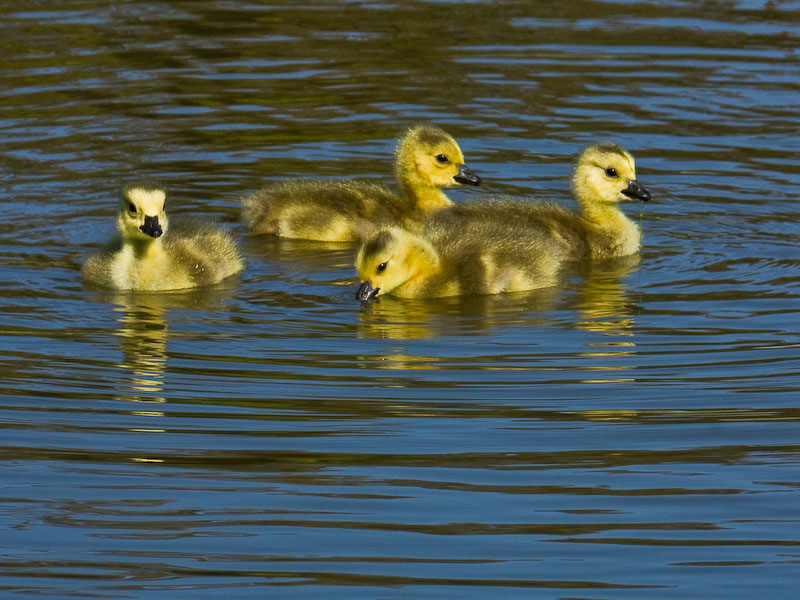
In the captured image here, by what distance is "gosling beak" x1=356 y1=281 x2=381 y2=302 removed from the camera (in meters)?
8.40

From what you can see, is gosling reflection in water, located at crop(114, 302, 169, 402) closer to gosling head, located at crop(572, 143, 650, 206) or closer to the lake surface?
the lake surface

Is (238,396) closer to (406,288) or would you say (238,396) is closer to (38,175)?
(406,288)

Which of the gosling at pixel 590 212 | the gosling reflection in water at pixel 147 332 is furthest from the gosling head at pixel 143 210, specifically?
the gosling at pixel 590 212

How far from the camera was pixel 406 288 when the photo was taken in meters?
8.67

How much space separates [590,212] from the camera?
9992mm

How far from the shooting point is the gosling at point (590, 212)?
955 cm

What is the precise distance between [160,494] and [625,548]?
1.55 m

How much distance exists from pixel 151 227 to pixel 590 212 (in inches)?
109

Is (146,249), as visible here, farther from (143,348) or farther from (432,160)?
(432,160)

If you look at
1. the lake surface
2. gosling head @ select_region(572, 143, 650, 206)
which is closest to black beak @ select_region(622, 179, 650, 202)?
gosling head @ select_region(572, 143, 650, 206)

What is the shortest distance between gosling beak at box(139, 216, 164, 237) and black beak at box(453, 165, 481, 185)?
2404mm

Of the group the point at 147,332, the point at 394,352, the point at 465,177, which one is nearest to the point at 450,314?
the point at 394,352

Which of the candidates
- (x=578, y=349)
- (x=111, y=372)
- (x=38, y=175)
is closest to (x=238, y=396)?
(x=111, y=372)

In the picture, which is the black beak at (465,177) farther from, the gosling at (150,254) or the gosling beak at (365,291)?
the gosling beak at (365,291)
